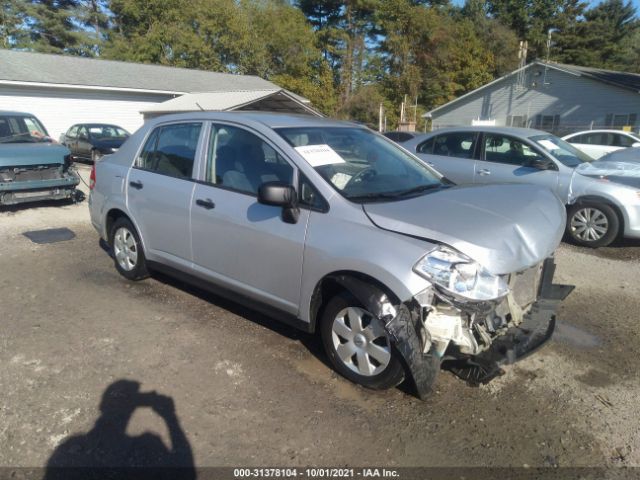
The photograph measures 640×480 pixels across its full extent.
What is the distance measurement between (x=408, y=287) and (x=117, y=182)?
3568 millimetres

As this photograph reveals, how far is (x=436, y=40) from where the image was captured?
43062 mm

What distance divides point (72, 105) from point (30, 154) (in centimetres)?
1690

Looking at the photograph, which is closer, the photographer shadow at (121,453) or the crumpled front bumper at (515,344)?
the photographer shadow at (121,453)

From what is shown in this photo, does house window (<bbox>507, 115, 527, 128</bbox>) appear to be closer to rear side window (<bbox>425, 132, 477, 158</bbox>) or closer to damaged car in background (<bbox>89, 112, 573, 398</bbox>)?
rear side window (<bbox>425, 132, 477, 158</bbox>)

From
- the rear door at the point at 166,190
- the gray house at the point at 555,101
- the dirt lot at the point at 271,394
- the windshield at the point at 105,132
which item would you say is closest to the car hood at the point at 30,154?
the dirt lot at the point at 271,394

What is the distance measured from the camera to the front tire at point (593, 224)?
23.0 feet

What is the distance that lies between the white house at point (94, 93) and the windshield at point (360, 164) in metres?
15.6

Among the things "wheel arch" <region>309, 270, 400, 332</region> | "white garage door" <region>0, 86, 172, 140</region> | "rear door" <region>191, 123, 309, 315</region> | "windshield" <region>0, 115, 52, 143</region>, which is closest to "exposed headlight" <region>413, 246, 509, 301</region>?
"wheel arch" <region>309, 270, 400, 332</region>

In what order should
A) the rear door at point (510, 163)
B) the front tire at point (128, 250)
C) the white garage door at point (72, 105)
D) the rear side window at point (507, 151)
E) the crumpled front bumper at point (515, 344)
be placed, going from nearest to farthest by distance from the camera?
the crumpled front bumper at point (515, 344) → the front tire at point (128, 250) → the rear door at point (510, 163) → the rear side window at point (507, 151) → the white garage door at point (72, 105)

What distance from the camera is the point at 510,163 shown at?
25.2 feet

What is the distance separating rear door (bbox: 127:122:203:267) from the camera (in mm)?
4398

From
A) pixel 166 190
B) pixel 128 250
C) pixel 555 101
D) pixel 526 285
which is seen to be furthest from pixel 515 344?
pixel 555 101

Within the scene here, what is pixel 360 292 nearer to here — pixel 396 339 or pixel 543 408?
pixel 396 339

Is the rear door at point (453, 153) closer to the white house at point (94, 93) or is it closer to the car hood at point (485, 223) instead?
the car hood at point (485, 223)
